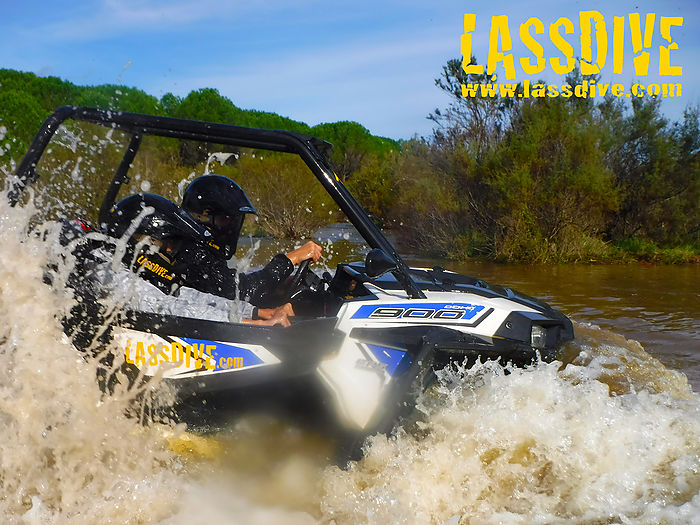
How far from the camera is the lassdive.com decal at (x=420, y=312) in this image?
Result: 2.91 metres

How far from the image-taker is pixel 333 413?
288cm

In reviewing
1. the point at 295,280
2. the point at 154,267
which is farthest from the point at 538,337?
the point at 154,267

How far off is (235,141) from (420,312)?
120 cm

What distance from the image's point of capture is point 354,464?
287 centimetres

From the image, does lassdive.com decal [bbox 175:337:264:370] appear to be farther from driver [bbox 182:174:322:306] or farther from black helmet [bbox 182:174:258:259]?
black helmet [bbox 182:174:258:259]

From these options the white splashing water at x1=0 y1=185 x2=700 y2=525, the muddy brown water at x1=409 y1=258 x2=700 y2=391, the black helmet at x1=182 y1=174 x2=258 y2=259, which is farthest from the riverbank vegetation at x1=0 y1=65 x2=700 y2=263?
the white splashing water at x1=0 y1=185 x2=700 y2=525

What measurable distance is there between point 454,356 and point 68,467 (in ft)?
5.84

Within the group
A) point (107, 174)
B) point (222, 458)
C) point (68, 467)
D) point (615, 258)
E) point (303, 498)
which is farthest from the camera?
point (615, 258)

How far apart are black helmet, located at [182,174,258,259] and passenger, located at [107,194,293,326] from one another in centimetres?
35

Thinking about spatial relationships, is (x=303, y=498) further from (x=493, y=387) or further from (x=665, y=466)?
(x=665, y=466)

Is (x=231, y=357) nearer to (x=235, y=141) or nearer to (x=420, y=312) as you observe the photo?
(x=420, y=312)

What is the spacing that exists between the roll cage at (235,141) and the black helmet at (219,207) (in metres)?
0.69

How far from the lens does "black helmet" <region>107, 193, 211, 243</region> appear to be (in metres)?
3.12

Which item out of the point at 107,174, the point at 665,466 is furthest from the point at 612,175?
the point at 665,466
